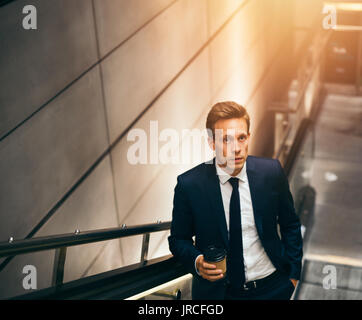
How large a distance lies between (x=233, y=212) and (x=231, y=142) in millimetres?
333

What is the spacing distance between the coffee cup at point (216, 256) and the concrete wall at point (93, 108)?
1.27 metres

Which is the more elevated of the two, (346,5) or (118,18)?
(118,18)

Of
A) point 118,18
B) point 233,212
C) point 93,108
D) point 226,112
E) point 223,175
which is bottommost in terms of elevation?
point 233,212

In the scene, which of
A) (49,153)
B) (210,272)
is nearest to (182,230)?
(210,272)

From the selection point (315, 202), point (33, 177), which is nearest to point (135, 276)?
point (33, 177)

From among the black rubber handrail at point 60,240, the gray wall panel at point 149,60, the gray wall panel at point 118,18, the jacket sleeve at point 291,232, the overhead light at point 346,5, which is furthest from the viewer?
the overhead light at point 346,5

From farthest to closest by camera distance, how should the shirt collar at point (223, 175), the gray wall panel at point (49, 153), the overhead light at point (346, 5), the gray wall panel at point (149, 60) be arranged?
the overhead light at point (346, 5) < the gray wall panel at point (149, 60) < the gray wall panel at point (49, 153) < the shirt collar at point (223, 175)

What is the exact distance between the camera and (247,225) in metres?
2.46

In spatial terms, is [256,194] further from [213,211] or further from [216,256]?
[216,256]

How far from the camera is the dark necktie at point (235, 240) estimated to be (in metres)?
2.42

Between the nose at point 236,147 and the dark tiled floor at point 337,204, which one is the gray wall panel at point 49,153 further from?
the dark tiled floor at point 337,204

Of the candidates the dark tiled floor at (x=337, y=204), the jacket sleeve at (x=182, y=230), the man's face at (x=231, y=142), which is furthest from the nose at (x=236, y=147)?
the dark tiled floor at (x=337, y=204)
